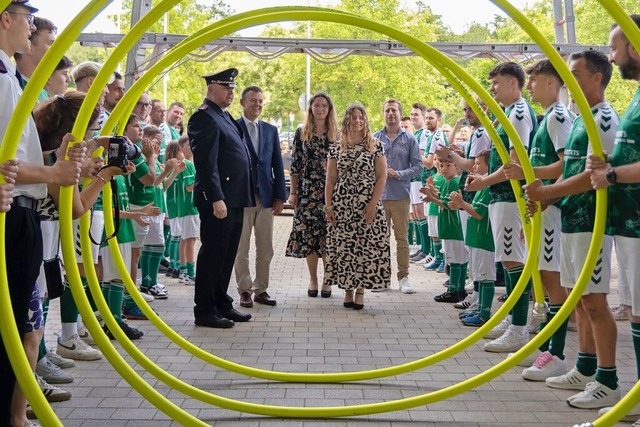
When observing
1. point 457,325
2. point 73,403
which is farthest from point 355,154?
point 73,403

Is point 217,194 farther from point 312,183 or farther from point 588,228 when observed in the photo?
point 588,228

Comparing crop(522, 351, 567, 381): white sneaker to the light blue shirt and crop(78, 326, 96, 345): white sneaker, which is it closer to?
crop(78, 326, 96, 345): white sneaker

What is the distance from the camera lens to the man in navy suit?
885 centimetres

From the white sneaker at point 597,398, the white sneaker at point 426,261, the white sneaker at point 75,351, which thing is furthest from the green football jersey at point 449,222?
the white sneaker at point 75,351

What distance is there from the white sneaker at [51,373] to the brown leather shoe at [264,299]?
3.54 m

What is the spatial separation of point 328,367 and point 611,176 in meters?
2.78

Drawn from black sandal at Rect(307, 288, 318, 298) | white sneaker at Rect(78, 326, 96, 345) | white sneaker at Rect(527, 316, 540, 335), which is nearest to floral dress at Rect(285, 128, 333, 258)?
black sandal at Rect(307, 288, 318, 298)

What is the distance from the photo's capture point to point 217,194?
746 cm

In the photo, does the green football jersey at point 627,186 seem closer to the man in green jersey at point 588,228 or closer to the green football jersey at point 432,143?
the man in green jersey at point 588,228

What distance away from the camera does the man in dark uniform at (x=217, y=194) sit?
759 centimetres

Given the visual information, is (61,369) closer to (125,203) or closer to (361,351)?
(125,203)

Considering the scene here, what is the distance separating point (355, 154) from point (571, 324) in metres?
2.84

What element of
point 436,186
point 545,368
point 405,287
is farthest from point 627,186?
point 436,186

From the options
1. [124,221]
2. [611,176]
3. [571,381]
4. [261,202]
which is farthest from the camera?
[261,202]
